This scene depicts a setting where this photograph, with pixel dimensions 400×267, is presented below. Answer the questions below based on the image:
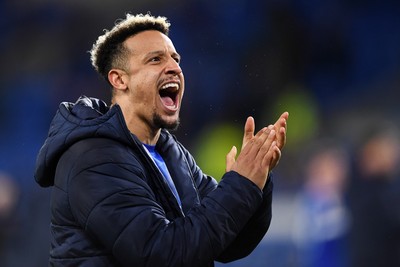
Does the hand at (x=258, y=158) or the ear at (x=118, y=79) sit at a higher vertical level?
the ear at (x=118, y=79)

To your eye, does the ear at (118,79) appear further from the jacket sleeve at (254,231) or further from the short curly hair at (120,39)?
the jacket sleeve at (254,231)

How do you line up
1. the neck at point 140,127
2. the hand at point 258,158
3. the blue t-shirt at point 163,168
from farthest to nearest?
the neck at point 140,127
the blue t-shirt at point 163,168
the hand at point 258,158

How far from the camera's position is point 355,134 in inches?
162

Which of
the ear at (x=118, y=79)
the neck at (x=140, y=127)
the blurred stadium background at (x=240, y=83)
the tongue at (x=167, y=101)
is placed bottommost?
the neck at (x=140, y=127)

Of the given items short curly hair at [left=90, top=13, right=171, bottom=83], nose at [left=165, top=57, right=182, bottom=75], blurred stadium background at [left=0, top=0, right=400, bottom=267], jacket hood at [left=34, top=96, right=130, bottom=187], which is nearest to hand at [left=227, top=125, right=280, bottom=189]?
jacket hood at [left=34, top=96, right=130, bottom=187]

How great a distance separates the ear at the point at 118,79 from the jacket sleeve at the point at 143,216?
407 millimetres

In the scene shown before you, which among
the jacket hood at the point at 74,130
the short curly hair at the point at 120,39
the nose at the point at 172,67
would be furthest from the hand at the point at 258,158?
the short curly hair at the point at 120,39

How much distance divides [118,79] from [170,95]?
0.18 metres

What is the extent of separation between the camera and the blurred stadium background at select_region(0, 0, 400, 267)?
4141 mm

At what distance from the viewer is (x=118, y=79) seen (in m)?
2.00

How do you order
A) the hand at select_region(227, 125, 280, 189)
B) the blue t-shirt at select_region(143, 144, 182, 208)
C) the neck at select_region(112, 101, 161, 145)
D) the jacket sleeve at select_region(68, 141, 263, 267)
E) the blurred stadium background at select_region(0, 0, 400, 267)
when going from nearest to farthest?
the jacket sleeve at select_region(68, 141, 263, 267)
the hand at select_region(227, 125, 280, 189)
the blue t-shirt at select_region(143, 144, 182, 208)
the neck at select_region(112, 101, 161, 145)
the blurred stadium background at select_region(0, 0, 400, 267)

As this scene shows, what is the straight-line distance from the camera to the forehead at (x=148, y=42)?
1.98 m

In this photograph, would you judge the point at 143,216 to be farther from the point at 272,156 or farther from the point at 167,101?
the point at 167,101

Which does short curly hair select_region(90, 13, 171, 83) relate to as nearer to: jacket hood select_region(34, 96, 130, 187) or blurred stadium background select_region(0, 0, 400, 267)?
jacket hood select_region(34, 96, 130, 187)
